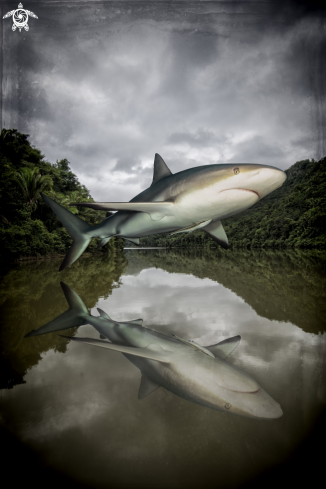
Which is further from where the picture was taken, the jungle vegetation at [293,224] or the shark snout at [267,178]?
the jungle vegetation at [293,224]

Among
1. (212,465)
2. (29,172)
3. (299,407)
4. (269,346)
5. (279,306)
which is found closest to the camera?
(212,465)

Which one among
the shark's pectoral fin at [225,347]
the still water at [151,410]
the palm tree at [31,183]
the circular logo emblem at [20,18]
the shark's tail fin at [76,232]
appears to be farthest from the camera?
the palm tree at [31,183]

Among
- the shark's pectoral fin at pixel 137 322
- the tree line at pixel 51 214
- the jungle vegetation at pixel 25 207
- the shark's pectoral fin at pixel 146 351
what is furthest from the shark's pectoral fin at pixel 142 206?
the jungle vegetation at pixel 25 207

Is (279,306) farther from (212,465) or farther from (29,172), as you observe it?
(29,172)

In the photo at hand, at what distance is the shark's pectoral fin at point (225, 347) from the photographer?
1438 millimetres

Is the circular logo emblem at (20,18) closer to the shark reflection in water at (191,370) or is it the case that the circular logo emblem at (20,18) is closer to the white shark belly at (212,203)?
the white shark belly at (212,203)

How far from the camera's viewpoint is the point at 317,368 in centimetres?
124

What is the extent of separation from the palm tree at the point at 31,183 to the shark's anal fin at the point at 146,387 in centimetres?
1738

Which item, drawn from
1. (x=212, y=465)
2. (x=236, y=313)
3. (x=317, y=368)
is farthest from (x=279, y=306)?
(x=212, y=465)

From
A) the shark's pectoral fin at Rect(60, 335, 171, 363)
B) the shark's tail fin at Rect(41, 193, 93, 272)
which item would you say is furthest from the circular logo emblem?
the shark's pectoral fin at Rect(60, 335, 171, 363)

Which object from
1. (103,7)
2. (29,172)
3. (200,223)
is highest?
(29,172)

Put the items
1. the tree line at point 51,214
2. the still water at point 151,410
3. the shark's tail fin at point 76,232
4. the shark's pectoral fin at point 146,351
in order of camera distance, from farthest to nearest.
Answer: the tree line at point 51,214 → the shark's tail fin at point 76,232 → the shark's pectoral fin at point 146,351 → the still water at point 151,410

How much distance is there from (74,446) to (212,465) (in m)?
0.44

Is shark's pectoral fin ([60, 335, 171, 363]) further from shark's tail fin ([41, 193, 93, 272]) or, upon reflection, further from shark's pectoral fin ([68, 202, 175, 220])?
A: shark's tail fin ([41, 193, 93, 272])
